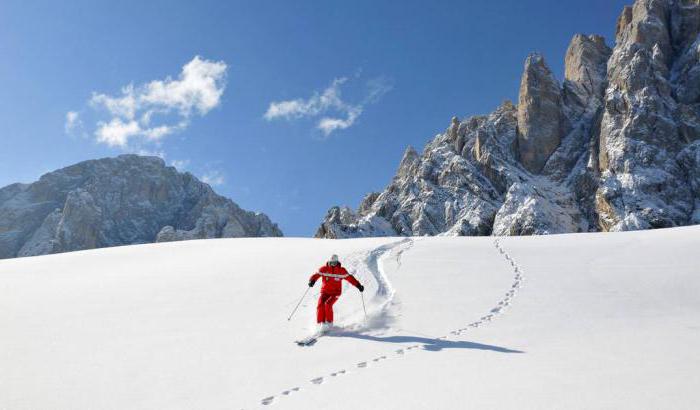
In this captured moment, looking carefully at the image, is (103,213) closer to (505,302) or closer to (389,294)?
(389,294)

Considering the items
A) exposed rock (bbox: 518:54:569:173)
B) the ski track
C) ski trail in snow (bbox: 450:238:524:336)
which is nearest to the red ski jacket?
the ski track

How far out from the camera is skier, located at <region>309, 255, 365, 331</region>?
932 cm

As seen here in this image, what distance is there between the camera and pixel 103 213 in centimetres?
17925

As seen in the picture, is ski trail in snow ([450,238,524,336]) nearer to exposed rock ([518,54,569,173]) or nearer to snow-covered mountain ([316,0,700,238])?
snow-covered mountain ([316,0,700,238])

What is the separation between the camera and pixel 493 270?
14250mm

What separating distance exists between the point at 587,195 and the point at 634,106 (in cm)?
2424

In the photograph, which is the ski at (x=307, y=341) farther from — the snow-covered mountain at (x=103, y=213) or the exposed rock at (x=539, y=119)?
the snow-covered mountain at (x=103, y=213)

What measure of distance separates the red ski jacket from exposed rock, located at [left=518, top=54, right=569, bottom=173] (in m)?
138

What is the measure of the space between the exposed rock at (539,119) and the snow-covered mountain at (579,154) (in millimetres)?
293

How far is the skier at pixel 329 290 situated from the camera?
30.6 ft

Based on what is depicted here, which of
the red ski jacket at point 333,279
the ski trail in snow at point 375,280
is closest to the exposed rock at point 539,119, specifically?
the ski trail in snow at point 375,280

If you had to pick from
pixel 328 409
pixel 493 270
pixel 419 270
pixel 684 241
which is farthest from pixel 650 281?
pixel 328 409

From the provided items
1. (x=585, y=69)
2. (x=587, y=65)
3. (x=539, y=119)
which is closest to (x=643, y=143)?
(x=539, y=119)

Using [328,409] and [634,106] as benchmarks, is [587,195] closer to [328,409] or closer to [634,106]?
[634,106]
